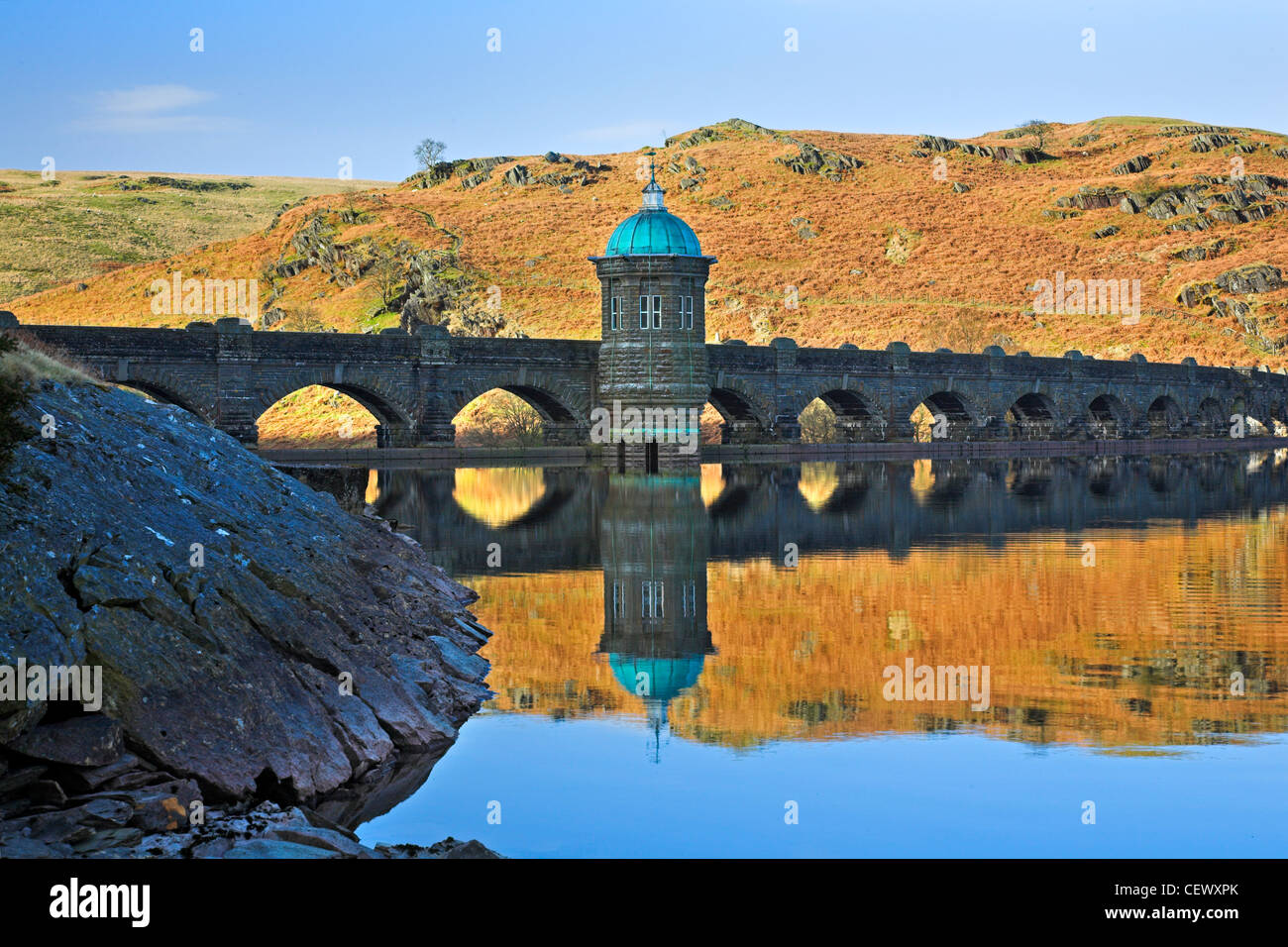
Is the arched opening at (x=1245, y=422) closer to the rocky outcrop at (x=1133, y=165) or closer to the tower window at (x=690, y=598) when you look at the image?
the rocky outcrop at (x=1133, y=165)

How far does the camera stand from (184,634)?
1033cm

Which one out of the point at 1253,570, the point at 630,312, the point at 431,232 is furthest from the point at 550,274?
the point at 1253,570

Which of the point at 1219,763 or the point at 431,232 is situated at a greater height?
the point at 431,232

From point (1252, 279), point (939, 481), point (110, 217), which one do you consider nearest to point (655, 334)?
point (939, 481)

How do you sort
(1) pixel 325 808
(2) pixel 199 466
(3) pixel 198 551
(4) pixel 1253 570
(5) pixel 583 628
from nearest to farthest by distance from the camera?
1. (1) pixel 325 808
2. (3) pixel 198 551
3. (2) pixel 199 466
4. (5) pixel 583 628
5. (4) pixel 1253 570

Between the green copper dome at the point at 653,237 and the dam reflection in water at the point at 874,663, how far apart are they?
1589 centimetres

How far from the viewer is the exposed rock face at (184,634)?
9039 millimetres

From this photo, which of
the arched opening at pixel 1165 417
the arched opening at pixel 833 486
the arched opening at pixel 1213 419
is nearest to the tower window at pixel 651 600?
the arched opening at pixel 833 486

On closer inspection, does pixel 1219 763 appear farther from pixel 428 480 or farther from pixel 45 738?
pixel 428 480

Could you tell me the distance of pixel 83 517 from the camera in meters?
10.8

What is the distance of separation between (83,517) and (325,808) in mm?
2920

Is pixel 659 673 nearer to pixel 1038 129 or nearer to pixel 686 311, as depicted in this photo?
pixel 686 311

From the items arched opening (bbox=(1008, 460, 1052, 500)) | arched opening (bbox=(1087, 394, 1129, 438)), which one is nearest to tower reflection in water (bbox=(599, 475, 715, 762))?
arched opening (bbox=(1008, 460, 1052, 500))
